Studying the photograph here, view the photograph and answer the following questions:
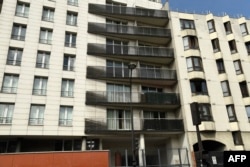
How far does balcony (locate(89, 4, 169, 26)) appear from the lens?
2967 centimetres

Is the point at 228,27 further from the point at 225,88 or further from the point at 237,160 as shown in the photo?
the point at 237,160

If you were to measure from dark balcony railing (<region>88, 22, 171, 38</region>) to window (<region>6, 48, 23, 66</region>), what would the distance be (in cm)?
836

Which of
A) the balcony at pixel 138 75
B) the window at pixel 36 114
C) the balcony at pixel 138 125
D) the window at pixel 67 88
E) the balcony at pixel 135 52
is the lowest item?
the balcony at pixel 138 125

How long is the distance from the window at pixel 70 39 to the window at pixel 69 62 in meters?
1.34

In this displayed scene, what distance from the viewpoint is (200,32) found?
99.3 feet

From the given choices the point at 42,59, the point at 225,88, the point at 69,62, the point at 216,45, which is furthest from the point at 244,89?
the point at 42,59

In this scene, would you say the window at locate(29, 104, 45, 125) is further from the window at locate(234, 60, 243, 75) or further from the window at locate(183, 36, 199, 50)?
the window at locate(234, 60, 243, 75)

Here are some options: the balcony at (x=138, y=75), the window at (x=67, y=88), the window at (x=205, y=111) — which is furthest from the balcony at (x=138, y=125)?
the balcony at (x=138, y=75)

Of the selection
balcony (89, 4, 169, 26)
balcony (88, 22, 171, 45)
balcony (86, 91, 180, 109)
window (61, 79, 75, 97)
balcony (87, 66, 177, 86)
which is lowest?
balcony (86, 91, 180, 109)

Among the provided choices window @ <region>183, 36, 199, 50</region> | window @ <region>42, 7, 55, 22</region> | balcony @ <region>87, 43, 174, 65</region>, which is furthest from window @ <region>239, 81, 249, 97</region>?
window @ <region>42, 7, 55, 22</region>

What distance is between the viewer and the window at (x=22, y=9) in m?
25.8

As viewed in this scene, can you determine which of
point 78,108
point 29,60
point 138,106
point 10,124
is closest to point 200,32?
point 138,106

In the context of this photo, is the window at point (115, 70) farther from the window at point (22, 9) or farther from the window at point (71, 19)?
the window at point (22, 9)

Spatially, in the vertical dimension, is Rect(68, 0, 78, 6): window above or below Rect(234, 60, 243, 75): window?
above
